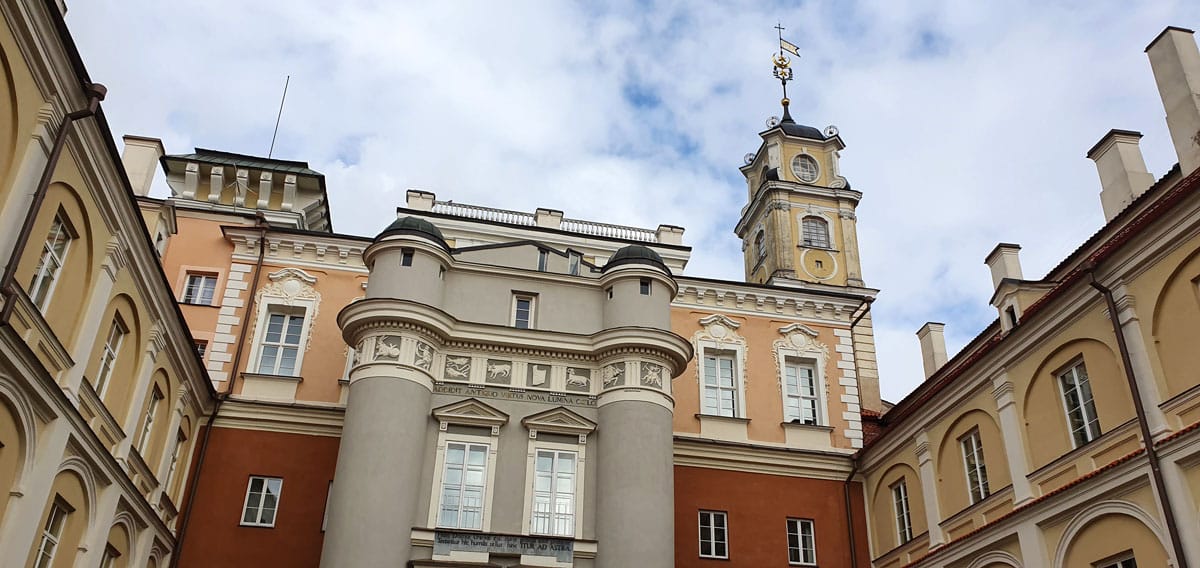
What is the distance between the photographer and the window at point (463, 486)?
2256 centimetres

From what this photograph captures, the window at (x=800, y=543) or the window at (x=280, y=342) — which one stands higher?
the window at (x=280, y=342)

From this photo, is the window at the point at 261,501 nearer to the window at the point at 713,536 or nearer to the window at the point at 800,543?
the window at the point at 713,536

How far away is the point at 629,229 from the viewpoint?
121 feet

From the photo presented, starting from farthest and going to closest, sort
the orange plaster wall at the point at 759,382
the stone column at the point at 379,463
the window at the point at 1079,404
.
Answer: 1. the orange plaster wall at the point at 759,382
2. the stone column at the point at 379,463
3. the window at the point at 1079,404

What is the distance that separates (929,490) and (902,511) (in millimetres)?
2428

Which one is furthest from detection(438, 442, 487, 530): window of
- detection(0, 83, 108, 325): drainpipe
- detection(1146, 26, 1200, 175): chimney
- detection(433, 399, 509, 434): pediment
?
detection(1146, 26, 1200, 175): chimney

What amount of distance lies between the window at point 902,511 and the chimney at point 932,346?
974 cm

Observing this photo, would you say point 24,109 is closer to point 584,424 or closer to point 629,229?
point 584,424

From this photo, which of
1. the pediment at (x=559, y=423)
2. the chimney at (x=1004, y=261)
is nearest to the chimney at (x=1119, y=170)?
the chimney at (x=1004, y=261)

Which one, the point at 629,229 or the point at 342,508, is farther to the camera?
the point at 629,229

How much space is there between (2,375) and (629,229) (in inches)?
993

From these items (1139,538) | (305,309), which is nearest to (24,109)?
(305,309)

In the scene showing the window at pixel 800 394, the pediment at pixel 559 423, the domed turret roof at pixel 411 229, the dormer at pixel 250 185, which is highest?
the dormer at pixel 250 185

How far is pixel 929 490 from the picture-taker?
2364cm
